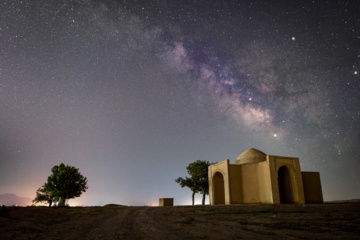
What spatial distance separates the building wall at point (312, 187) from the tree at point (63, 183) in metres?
35.3

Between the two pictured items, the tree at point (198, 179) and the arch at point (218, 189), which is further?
the tree at point (198, 179)

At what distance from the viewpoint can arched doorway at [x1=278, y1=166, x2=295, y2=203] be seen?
25.5 meters

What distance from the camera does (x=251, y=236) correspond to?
5309 millimetres

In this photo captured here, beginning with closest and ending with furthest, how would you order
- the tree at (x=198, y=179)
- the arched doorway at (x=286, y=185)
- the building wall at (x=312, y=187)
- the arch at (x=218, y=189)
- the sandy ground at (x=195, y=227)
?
the sandy ground at (x=195, y=227), the arched doorway at (x=286, y=185), the building wall at (x=312, y=187), the arch at (x=218, y=189), the tree at (x=198, y=179)

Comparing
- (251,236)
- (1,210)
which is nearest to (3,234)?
(1,210)

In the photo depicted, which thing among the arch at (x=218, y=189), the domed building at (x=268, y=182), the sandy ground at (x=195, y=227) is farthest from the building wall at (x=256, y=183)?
the sandy ground at (x=195, y=227)

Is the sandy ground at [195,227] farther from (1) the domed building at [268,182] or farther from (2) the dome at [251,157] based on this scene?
(2) the dome at [251,157]

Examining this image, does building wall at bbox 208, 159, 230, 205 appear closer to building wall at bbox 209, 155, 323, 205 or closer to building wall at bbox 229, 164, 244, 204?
building wall at bbox 209, 155, 323, 205

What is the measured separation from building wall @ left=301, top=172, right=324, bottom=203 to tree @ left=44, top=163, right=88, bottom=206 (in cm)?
3525

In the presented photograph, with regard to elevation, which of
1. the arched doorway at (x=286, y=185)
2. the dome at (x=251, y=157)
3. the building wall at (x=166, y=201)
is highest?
the dome at (x=251, y=157)

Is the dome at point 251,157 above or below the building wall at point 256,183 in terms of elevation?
above

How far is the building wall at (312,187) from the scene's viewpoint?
27.0 m

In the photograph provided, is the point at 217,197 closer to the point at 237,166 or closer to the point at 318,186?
the point at 237,166

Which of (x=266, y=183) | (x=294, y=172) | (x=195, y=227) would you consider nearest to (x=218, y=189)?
(x=266, y=183)
